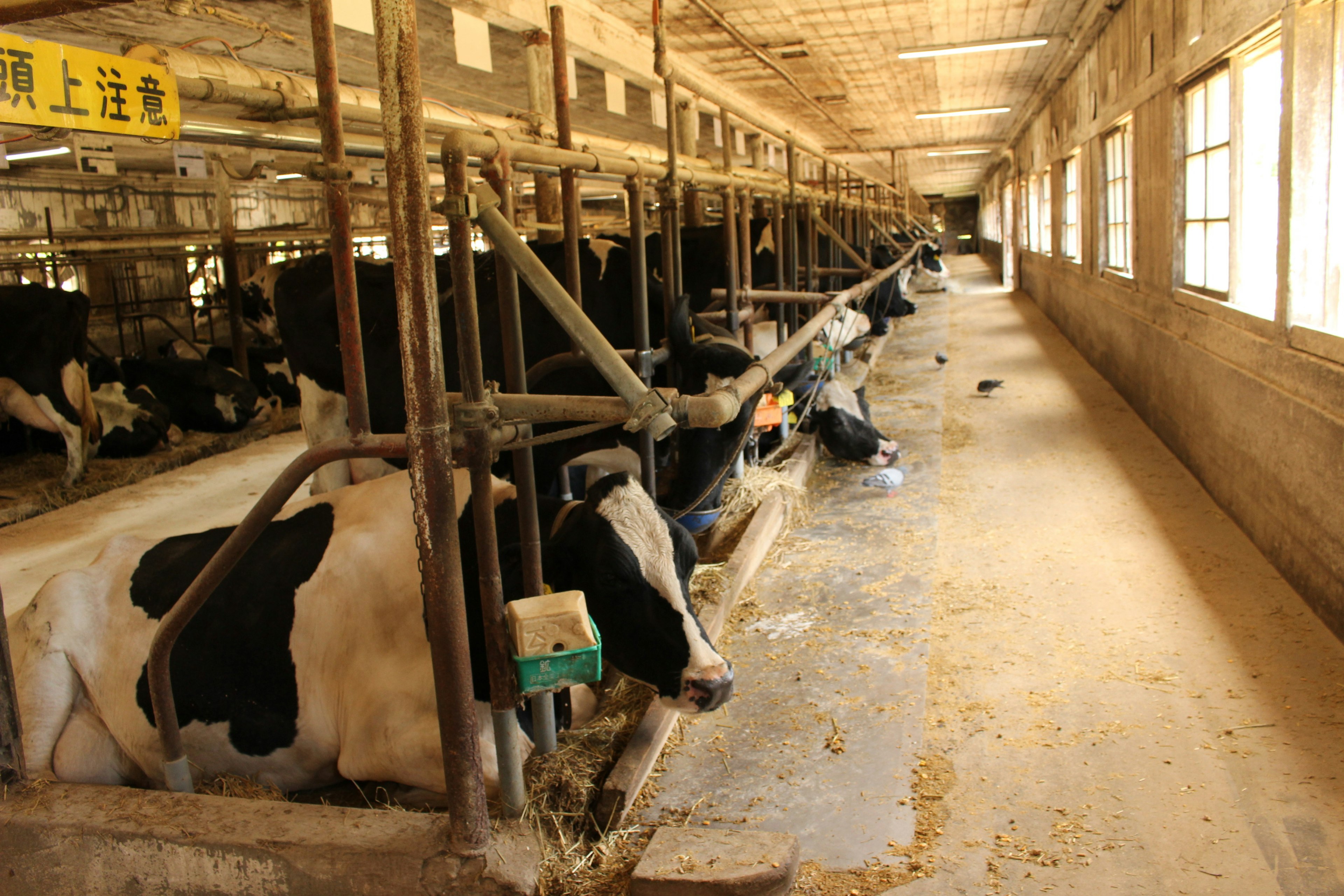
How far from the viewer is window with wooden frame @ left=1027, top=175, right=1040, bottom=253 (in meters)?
17.7

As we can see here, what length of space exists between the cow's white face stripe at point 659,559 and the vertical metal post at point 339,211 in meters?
0.71

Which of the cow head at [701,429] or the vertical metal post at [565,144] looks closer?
the vertical metal post at [565,144]

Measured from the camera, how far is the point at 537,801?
8.09 ft

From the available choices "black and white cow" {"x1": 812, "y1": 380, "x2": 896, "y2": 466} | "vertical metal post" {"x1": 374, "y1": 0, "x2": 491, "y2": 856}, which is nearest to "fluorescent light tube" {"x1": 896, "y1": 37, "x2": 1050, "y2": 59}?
"black and white cow" {"x1": 812, "y1": 380, "x2": 896, "y2": 466}

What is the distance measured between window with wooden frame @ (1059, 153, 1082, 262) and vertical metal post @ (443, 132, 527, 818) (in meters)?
12.4

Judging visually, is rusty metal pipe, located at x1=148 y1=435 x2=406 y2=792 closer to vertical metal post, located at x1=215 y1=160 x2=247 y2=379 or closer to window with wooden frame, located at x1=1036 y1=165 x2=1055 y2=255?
vertical metal post, located at x1=215 y1=160 x2=247 y2=379

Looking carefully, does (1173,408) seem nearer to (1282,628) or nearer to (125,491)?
(1282,628)

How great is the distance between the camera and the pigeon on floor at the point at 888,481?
235 inches

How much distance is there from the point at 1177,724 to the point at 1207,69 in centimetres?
464

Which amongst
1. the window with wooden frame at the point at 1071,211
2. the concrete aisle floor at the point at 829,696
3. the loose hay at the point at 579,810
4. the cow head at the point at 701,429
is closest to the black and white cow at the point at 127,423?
A: the cow head at the point at 701,429

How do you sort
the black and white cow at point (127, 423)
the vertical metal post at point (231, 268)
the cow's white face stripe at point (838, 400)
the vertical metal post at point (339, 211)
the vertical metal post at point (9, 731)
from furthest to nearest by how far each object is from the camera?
the vertical metal post at point (231, 268) → the black and white cow at point (127, 423) → the cow's white face stripe at point (838, 400) → the vertical metal post at point (9, 731) → the vertical metal post at point (339, 211)

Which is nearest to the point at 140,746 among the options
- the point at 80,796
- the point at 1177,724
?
the point at 80,796

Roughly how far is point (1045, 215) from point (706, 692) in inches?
677

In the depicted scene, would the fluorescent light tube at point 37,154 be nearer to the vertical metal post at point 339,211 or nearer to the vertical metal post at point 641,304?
the vertical metal post at point 641,304
